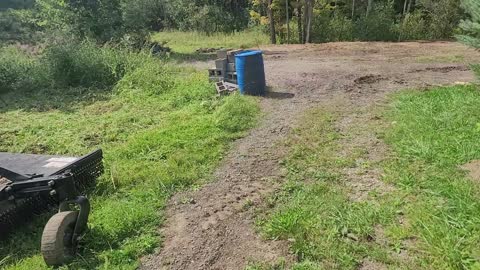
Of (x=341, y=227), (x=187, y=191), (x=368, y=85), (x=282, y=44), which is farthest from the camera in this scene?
(x=282, y=44)

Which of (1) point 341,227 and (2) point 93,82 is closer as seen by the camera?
(1) point 341,227

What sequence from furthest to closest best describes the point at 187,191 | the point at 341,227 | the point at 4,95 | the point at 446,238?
the point at 4,95 < the point at 187,191 < the point at 341,227 < the point at 446,238

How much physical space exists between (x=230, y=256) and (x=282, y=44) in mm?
12617

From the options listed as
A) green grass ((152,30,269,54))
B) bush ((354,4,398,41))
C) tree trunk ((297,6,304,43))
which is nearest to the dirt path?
bush ((354,4,398,41))

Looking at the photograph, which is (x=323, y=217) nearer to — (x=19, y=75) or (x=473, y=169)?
(x=473, y=169)

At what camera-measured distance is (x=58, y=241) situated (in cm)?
275

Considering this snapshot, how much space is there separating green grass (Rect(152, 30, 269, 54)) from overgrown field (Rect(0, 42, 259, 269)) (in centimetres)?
574

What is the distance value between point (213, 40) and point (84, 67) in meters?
9.20

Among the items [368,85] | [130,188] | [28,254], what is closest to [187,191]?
[130,188]

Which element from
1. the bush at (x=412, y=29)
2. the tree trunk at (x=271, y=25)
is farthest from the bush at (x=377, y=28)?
the tree trunk at (x=271, y=25)

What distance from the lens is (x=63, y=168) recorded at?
3.44 m

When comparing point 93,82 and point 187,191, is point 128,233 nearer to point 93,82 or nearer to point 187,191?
point 187,191

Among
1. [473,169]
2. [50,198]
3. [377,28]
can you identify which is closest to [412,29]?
[377,28]

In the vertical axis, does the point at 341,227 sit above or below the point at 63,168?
below
